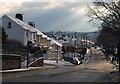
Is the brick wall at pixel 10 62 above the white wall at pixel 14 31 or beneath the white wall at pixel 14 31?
beneath

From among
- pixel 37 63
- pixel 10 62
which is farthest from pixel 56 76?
pixel 37 63

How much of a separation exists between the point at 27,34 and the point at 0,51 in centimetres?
4615

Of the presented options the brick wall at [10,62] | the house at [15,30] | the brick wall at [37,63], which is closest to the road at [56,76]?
the brick wall at [10,62]

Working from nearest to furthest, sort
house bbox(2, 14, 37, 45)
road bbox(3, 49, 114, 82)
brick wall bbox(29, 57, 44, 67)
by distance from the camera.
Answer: road bbox(3, 49, 114, 82)
brick wall bbox(29, 57, 44, 67)
house bbox(2, 14, 37, 45)

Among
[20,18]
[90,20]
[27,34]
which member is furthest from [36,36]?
[90,20]

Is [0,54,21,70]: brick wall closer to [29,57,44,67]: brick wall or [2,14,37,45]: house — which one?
[29,57,44,67]: brick wall

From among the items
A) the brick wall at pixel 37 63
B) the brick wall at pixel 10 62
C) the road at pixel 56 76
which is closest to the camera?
the road at pixel 56 76

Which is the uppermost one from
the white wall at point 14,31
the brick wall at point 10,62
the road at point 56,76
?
the white wall at point 14,31

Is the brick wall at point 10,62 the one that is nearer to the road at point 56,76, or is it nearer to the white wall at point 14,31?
the road at point 56,76

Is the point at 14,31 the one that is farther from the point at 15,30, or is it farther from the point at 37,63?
the point at 37,63

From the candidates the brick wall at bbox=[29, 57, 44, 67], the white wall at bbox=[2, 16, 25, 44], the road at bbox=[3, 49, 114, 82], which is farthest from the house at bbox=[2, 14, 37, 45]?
the road at bbox=[3, 49, 114, 82]

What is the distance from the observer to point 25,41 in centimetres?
8412

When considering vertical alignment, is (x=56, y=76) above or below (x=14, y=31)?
below

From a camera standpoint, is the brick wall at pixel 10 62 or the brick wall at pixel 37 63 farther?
the brick wall at pixel 37 63
